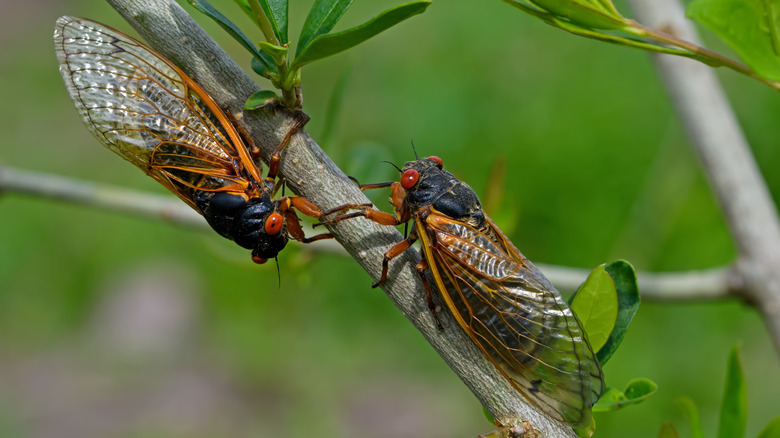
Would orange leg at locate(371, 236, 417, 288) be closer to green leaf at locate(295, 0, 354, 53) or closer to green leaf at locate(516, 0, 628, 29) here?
green leaf at locate(295, 0, 354, 53)

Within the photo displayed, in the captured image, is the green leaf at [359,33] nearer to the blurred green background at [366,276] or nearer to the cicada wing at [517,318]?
the cicada wing at [517,318]

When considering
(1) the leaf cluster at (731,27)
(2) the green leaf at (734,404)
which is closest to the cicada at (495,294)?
(2) the green leaf at (734,404)

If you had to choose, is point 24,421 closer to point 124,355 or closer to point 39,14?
point 124,355

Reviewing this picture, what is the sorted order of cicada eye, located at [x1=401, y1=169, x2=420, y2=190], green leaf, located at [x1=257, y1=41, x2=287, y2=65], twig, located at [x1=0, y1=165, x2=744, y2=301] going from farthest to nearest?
twig, located at [x1=0, y1=165, x2=744, y2=301], cicada eye, located at [x1=401, y1=169, x2=420, y2=190], green leaf, located at [x1=257, y1=41, x2=287, y2=65]

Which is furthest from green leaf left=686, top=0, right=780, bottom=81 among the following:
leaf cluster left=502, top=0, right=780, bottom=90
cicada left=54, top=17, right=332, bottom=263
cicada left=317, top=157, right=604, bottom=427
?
cicada left=54, top=17, right=332, bottom=263

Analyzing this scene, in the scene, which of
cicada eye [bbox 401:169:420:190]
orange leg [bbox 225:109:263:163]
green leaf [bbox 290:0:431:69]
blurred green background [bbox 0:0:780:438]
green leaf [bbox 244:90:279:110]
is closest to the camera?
green leaf [bbox 290:0:431:69]

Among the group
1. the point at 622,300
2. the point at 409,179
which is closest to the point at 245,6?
the point at 409,179

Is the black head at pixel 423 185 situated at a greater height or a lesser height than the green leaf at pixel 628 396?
greater
